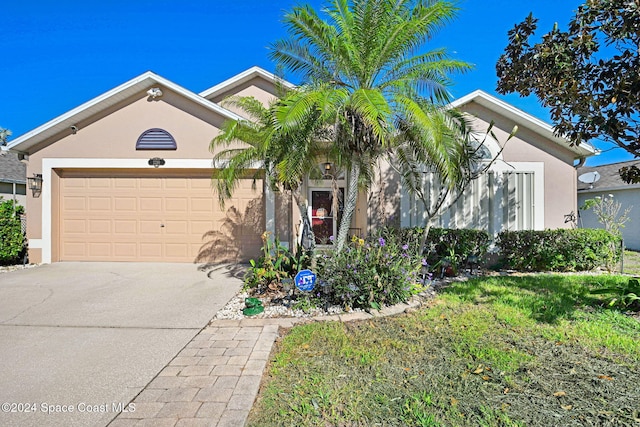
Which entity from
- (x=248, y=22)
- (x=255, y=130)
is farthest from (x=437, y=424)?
(x=248, y=22)

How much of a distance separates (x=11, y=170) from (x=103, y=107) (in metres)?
8.21

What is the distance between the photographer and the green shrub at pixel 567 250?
7824mm

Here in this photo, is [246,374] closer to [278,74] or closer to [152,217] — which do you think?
[278,74]

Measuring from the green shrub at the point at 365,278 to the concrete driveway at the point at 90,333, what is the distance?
2.08m

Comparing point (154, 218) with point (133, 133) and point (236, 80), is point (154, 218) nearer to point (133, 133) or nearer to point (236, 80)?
point (133, 133)

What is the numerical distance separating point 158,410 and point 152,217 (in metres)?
8.00

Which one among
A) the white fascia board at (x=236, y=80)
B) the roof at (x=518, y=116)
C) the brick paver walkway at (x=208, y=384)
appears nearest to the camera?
the brick paver walkway at (x=208, y=384)

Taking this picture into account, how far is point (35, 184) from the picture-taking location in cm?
930

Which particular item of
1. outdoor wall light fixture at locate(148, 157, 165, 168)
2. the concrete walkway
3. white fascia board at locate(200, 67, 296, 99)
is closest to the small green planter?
the concrete walkway

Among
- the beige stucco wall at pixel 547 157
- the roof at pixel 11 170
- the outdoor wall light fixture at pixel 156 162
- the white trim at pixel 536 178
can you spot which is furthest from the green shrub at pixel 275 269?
the roof at pixel 11 170

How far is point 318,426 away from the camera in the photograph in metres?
2.54

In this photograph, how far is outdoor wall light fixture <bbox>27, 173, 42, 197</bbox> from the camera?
926 centimetres

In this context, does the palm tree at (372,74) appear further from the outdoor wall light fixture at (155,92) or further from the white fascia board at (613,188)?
the white fascia board at (613,188)

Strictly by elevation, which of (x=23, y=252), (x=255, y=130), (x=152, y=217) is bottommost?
(x=23, y=252)
